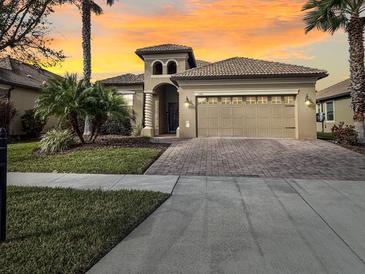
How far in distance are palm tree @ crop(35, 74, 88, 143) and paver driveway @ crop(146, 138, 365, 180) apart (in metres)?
4.78

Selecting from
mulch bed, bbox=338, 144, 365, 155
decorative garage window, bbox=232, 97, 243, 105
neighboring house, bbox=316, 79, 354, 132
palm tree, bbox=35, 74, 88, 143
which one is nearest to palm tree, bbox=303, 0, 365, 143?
mulch bed, bbox=338, 144, 365, 155

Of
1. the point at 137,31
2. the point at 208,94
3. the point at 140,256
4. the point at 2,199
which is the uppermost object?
the point at 137,31

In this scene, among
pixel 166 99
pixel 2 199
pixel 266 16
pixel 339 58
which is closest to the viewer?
pixel 2 199

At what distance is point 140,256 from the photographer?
11.3 ft

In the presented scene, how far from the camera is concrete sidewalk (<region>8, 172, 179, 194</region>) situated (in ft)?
23.1

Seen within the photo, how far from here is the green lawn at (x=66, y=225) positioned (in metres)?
3.21

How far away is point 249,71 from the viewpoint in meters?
17.9

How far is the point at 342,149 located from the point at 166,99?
15820 mm

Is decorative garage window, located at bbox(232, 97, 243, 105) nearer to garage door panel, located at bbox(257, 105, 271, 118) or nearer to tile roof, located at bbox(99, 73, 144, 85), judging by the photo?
garage door panel, located at bbox(257, 105, 271, 118)

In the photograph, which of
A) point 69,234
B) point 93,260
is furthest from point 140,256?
point 69,234

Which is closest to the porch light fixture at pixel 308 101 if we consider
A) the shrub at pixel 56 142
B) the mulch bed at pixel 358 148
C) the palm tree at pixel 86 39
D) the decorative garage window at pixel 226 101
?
the mulch bed at pixel 358 148

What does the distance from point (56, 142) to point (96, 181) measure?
6010 millimetres

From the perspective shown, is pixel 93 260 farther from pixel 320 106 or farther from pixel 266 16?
pixel 320 106

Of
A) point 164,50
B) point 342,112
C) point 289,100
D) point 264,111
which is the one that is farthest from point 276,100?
point 342,112
